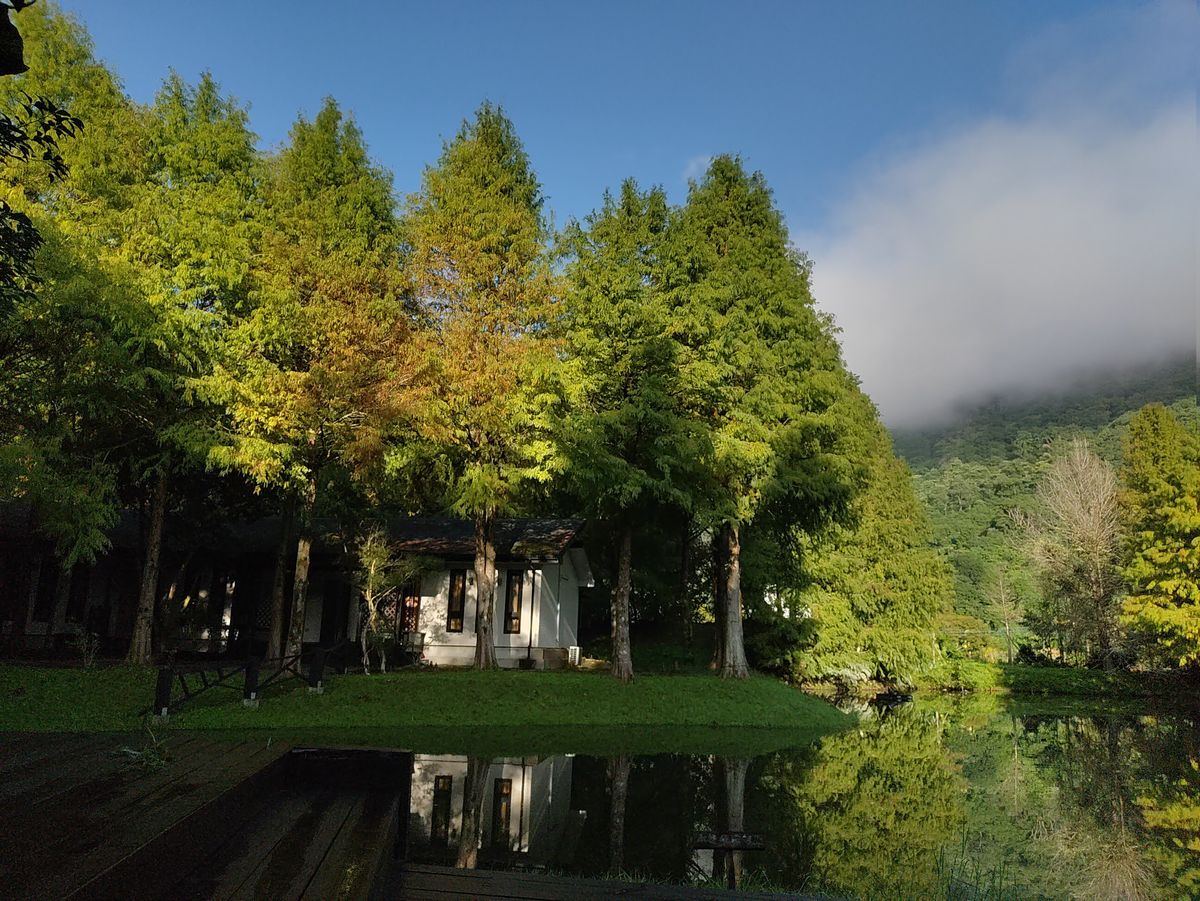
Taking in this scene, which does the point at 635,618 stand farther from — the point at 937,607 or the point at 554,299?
the point at 554,299

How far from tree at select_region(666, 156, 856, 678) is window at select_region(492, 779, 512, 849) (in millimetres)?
12054

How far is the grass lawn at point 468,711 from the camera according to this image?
570 inches

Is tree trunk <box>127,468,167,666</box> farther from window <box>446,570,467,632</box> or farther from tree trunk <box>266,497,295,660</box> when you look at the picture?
window <box>446,570,467,632</box>

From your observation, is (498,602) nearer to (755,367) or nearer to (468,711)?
(468,711)

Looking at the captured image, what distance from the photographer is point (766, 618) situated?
3095cm

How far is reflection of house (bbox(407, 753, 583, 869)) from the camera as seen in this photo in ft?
24.2

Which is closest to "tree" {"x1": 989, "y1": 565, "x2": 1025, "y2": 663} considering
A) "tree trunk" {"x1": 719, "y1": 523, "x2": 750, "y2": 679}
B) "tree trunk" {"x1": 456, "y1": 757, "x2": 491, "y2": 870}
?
"tree trunk" {"x1": 719, "y1": 523, "x2": 750, "y2": 679}

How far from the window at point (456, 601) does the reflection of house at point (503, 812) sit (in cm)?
1368

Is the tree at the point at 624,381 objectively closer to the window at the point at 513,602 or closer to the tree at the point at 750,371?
the tree at the point at 750,371

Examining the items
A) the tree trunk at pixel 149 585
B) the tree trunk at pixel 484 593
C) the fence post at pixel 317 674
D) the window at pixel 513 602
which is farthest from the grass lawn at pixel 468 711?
the window at pixel 513 602

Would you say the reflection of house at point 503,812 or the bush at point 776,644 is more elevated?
the bush at point 776,644

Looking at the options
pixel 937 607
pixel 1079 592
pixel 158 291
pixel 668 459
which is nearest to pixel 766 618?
pixel 937 607

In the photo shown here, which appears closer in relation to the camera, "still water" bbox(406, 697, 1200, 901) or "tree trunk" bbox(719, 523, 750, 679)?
"still water" bbox(406, 697, 1200, 901)

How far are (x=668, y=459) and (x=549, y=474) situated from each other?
3.12m
